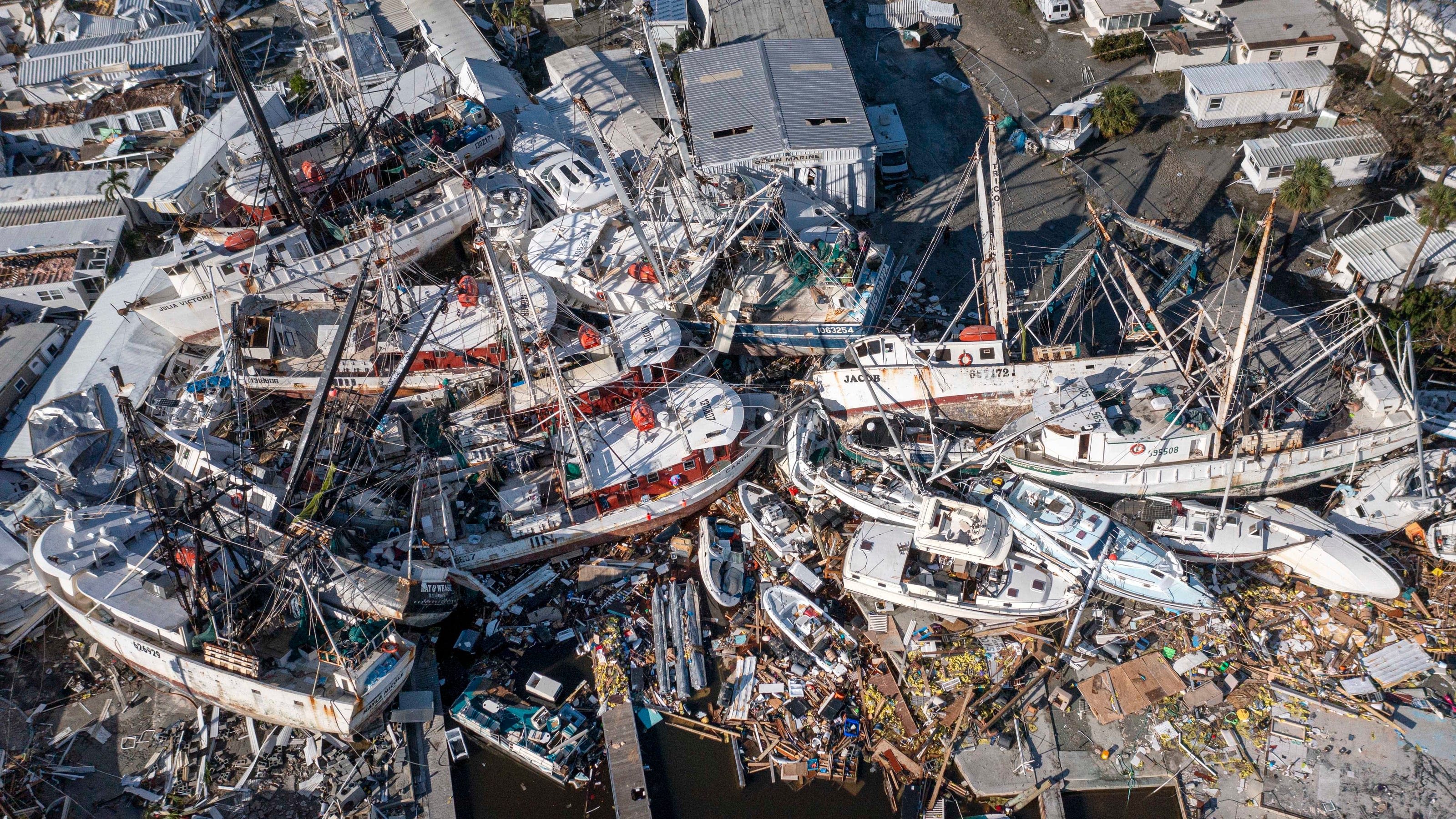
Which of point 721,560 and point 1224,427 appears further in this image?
point 721,560

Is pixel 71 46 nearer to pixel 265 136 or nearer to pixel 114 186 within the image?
pixel 114 186

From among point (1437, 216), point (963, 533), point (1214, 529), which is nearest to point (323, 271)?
point (963, 533)

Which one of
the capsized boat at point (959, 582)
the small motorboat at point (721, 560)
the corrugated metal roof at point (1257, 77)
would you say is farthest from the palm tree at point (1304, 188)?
the small motorboat at point (721, 560)

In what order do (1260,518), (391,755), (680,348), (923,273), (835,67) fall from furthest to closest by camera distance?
(835,67) < (923,273) < (680,348) < (1260,518) < (391,755)

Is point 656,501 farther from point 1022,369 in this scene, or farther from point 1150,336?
point 1150,336

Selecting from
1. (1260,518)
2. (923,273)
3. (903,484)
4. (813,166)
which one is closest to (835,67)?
(813,166)

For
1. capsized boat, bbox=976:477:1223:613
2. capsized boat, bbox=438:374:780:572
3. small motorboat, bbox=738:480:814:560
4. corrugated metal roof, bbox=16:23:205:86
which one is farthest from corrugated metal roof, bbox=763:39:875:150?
corrugated metal roof, bbox=16:23:205:86

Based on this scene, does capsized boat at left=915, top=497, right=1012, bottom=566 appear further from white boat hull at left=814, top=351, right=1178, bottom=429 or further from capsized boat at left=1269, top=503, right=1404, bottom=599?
capsized boat at left=1269, top=503, right=1404, bottom=599
